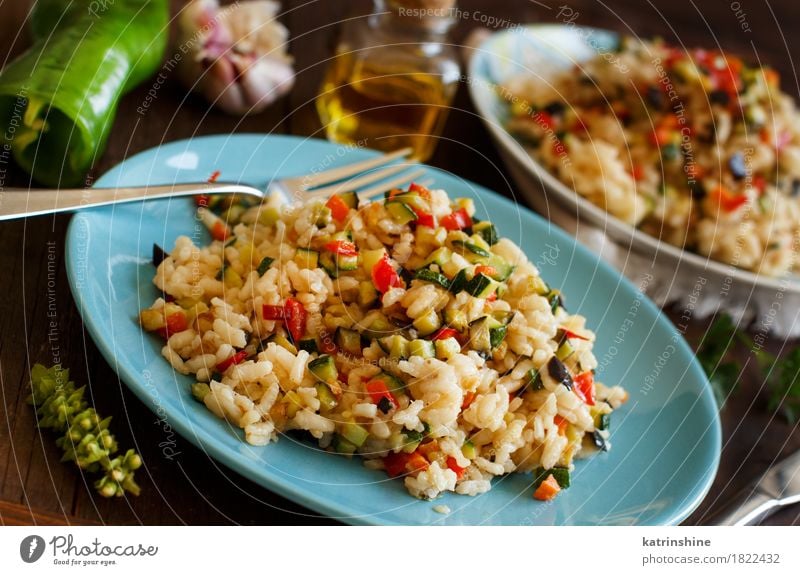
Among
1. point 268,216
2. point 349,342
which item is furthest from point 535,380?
point 268,216

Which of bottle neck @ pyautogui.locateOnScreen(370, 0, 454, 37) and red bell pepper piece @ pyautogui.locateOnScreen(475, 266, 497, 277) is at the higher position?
bottle neck @ pyautogui.locateOnScreen(370, 0, 454, 37)

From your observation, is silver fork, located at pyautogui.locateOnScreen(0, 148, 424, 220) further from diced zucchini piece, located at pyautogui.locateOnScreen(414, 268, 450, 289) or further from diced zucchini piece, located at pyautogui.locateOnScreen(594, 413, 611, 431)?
diced zucchini piece, located at pyautogui.locateOnScreen(594, 413, 611, 431)

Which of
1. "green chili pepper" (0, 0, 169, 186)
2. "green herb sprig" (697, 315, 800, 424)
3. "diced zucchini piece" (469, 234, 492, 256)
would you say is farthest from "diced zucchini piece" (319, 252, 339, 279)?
"green herb sprig" (697, 315, 800, 424)

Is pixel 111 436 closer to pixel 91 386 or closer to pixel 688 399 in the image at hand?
pixel 91 386

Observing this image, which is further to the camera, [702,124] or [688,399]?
[702,124]

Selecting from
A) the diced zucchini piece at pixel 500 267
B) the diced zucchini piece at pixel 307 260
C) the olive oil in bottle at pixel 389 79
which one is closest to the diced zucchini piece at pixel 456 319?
the diced zucchini piece at pixel 500 267

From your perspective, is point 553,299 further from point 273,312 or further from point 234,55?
point 234,55

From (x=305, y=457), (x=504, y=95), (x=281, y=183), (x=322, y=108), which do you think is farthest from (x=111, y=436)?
(x=504, y=95)
